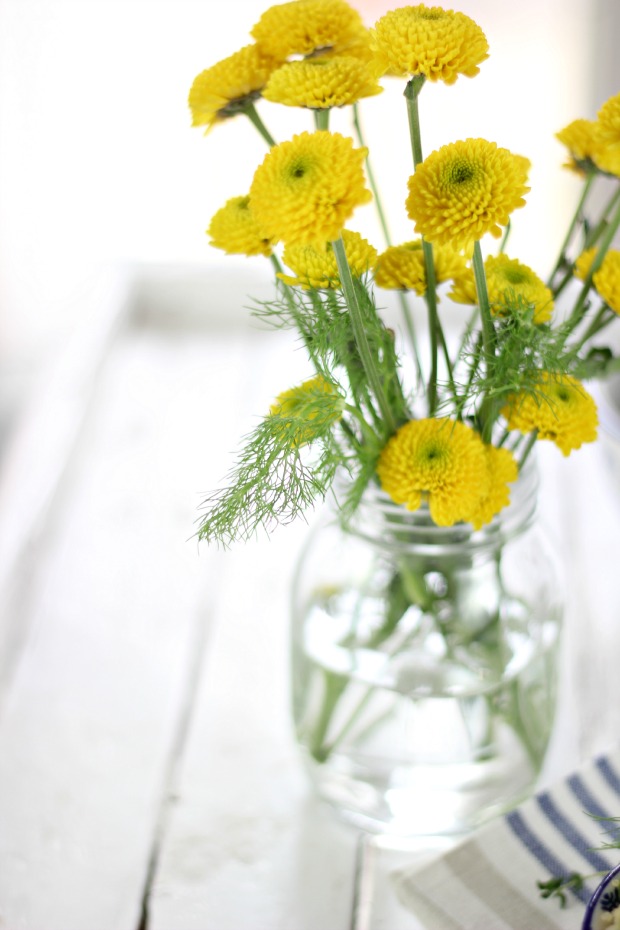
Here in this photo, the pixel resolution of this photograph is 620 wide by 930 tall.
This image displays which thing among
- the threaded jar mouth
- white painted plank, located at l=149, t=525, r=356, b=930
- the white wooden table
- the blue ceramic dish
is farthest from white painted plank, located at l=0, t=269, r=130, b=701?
the blue ceramic dish

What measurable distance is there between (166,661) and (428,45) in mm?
414

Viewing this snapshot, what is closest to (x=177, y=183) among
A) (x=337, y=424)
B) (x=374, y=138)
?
(x=374, y=138)

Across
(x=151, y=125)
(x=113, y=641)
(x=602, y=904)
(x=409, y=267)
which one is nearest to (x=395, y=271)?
(x=409, y=267)

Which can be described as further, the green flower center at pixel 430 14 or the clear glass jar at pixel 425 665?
the clear glass jar at pixel 425 665

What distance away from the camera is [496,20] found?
4.93ft

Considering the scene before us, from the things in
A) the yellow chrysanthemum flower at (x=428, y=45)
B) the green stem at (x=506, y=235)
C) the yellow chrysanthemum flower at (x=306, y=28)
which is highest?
the yellow chrysanthemum flower at (x=306, y=28)

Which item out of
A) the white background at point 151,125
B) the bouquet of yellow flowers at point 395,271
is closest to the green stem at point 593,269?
the bouquet of yellow flowers at point 395,271

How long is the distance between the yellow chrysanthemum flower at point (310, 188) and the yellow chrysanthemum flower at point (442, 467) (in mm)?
96

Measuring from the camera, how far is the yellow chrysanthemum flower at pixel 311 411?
16.0 inches

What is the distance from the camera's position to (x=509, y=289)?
39 centimetres

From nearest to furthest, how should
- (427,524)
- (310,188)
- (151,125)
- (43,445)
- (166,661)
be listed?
(310,188)
(427,524)
(166,661)
(43,445)
(151,125)

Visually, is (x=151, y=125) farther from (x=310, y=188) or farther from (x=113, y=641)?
(x=310, y=188)

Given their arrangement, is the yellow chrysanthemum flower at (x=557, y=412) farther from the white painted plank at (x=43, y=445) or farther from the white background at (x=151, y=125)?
the white background at (x=151, y=125)

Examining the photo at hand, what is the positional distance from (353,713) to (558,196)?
135 centimetres
